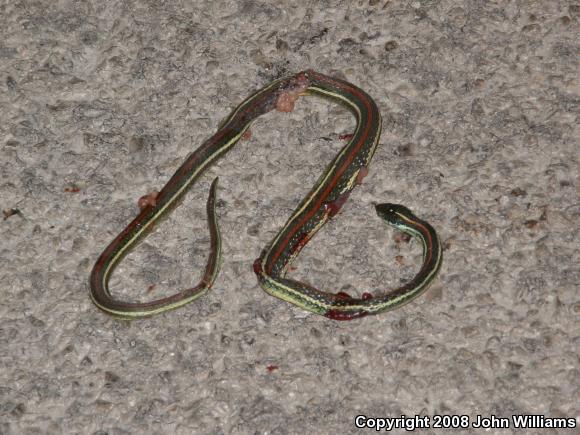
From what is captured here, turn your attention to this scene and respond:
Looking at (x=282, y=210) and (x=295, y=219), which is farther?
(x=282, y=210)

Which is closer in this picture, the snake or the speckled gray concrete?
the speckled gray concrete

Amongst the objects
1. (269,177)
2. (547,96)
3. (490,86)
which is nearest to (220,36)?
(269,177)

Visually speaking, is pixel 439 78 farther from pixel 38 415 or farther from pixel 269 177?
pixel 38 415

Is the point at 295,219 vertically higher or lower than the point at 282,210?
lower
